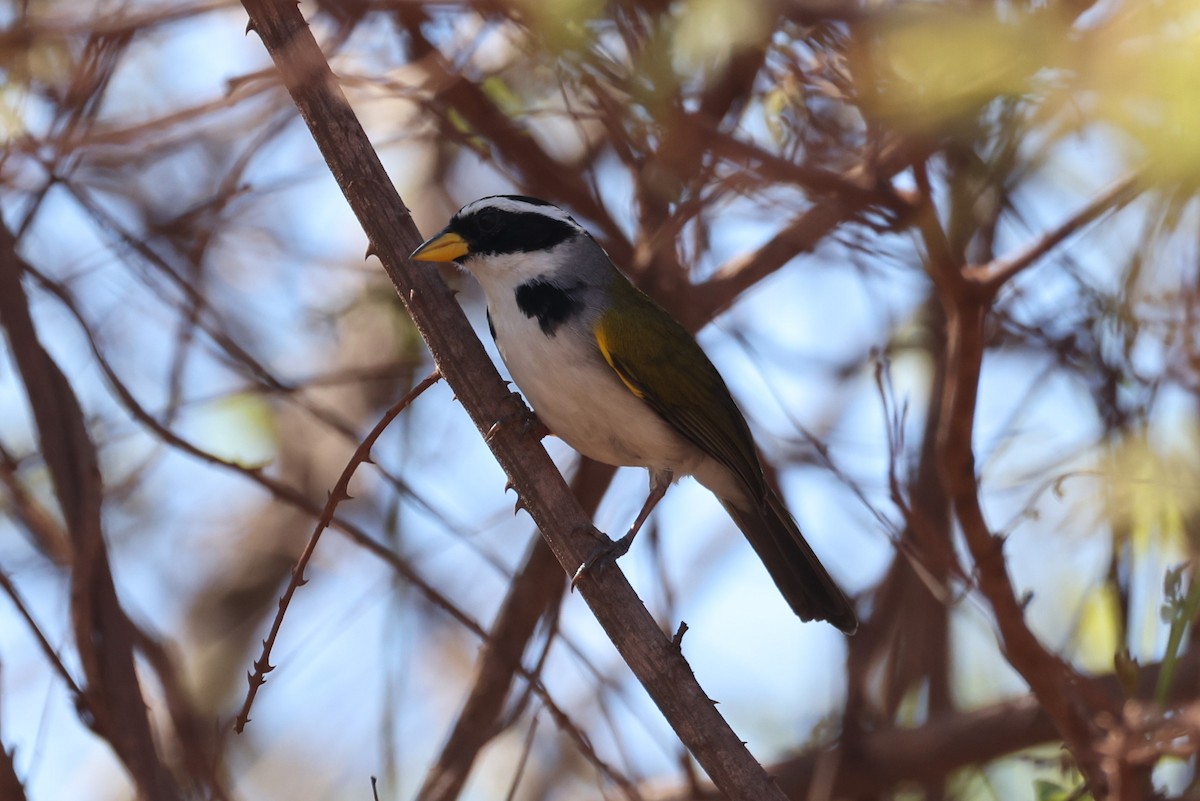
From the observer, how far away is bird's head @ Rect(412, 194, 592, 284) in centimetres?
422

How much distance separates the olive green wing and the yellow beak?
19.3 inches

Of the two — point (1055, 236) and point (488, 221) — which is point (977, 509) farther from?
point (488, 221)

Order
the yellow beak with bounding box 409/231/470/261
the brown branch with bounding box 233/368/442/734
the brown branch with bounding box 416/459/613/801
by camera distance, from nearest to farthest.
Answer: the brown branch with bounding box 233/368/442/734 < the yellow beak with bounding box 409/231/470/261 < the brown branch with bounding box 416/459/613/801

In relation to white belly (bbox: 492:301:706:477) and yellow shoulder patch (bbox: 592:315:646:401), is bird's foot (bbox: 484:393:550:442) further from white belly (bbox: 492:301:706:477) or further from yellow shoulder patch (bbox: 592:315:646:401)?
yellow shoulder patch (bbox: 592:315:646:401)

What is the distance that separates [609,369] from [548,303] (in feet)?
0.93

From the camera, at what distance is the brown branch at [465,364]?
116 inches

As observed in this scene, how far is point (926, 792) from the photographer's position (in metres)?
4.59

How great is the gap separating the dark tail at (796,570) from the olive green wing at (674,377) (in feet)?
0.72

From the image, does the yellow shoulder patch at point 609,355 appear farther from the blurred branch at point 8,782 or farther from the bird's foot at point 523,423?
the blurred branch at point 8,782

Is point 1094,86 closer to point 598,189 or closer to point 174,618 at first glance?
point 598,189

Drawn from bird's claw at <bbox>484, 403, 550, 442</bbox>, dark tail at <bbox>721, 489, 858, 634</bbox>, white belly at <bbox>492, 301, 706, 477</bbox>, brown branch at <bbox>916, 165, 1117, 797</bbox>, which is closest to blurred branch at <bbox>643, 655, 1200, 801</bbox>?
dark tail at <bbox>721, 489, 858, 634</bbox>

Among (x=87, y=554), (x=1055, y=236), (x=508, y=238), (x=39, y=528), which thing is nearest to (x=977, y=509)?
(x=1055, y=236)

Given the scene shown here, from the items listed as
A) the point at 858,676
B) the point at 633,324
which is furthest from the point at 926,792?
the point at 633,324

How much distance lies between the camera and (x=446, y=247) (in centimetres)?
402
